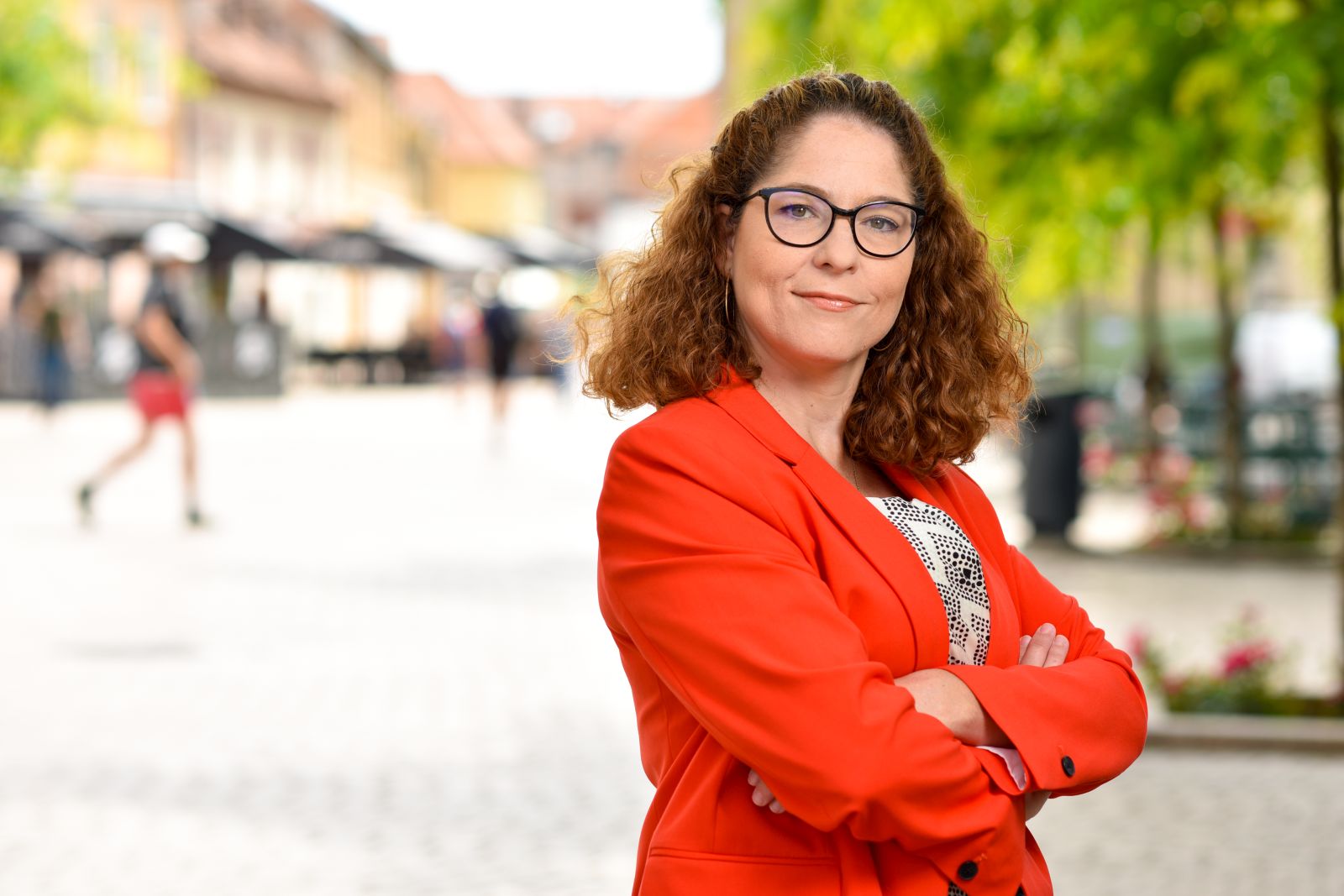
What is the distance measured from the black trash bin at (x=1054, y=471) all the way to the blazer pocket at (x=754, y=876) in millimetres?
12867

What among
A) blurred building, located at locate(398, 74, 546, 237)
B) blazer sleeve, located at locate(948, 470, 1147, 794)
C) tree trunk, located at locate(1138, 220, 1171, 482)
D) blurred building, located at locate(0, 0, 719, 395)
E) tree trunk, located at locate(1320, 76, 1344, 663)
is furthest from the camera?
blurred building, located at locate(398, 74, 546, 237)

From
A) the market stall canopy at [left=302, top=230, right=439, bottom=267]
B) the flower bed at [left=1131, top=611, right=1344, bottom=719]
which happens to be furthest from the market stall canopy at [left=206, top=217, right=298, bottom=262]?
the flower bed at [left=1131, top=611, right=1344, bottom=719]

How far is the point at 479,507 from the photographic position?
57.6 ft

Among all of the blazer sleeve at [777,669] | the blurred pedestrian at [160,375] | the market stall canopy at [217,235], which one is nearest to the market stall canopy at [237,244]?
the market stall canopy at [217,235]

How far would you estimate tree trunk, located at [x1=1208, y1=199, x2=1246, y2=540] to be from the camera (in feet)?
49.7

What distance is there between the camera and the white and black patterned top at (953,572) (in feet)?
8.53

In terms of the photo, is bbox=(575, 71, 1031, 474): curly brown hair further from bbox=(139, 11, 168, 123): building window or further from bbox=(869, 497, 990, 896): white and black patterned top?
bbox=(139, 11, 168, 123): building window

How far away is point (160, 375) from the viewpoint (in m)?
15.1

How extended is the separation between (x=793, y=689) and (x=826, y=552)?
219 mm

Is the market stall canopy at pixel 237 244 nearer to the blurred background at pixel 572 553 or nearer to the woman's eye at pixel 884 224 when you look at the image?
the blurred background at pixel 572 553

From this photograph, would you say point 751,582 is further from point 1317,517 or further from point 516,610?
point 1317,517

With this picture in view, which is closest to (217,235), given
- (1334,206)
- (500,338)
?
(500,338)

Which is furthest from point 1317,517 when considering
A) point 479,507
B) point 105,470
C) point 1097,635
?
point 1097,635

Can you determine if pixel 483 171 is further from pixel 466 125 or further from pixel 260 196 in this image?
pixel 260 196
